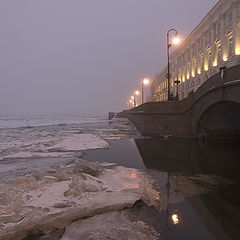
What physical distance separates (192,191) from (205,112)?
11653 millimetres

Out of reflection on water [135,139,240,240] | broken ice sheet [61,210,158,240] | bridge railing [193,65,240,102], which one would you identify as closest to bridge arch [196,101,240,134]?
bridge railing [193,65,240,102]

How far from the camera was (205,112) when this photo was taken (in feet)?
55.4

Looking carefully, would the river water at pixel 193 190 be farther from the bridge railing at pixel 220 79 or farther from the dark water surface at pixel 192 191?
the bridge railing at pixel 220 79

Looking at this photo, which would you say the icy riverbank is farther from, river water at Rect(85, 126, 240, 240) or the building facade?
the building facade

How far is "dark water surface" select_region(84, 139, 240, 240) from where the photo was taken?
4.52 m

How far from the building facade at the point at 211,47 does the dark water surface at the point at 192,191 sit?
14.3 metres

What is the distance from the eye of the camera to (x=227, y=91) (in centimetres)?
1351

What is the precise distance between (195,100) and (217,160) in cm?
791

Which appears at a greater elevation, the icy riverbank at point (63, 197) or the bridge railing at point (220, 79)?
the bridge railing at point (220, 79)

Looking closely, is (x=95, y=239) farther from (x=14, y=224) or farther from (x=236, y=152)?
(x=236, y=152)

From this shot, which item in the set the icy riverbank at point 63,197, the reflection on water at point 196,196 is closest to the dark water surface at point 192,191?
the reflection on water at point 196,196

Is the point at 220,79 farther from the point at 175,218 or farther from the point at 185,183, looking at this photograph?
the point at 175,218

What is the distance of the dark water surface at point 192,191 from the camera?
4520 millimetres

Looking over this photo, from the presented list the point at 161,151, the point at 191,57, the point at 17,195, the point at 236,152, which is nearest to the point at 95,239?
the point at 17,195
